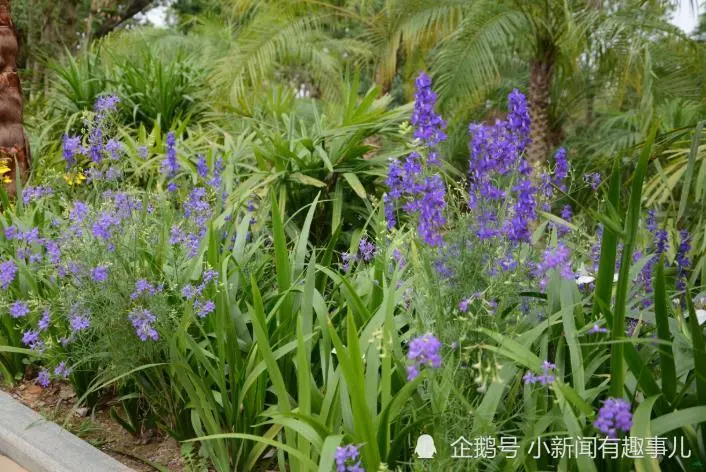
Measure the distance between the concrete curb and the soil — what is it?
0.21 feet

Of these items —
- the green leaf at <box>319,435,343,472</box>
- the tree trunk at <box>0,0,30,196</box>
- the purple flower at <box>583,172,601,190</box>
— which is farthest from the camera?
the tree trunk at <box>0,0,30,196</box>

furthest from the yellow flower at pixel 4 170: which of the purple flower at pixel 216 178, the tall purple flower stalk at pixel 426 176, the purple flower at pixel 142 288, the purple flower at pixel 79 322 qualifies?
the tall purple flower stalk at pixel 426 176

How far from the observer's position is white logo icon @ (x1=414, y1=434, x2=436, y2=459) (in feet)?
6.89

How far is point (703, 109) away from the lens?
28.0ft

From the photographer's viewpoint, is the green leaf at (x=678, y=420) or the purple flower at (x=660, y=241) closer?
the green leaf at (x=678, y=420)

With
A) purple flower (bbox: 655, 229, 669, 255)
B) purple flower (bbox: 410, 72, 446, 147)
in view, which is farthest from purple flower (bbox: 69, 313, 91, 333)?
purple flower (bbox: 655, 229, 669, 255)

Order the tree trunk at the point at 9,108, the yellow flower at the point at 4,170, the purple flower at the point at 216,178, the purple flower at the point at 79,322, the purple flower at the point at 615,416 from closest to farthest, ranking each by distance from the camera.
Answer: the purple flower at the point at 615,416 < the purple flower at the point at 79,322 < the purple flower at the point at 216,178 < the yellow flower at the point at 4,170 < the tree trunk at the point at 9,108

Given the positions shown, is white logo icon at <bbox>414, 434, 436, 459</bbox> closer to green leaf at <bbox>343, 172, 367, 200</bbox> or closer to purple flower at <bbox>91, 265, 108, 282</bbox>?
purple flower at <bbox>91, 265, 108, 282</bbox>

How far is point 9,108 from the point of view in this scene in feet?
18.7

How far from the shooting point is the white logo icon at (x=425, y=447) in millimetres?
2100

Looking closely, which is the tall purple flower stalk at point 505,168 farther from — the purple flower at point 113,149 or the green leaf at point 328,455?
the purple flower at point 113,149

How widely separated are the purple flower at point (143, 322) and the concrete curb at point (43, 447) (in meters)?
0.48

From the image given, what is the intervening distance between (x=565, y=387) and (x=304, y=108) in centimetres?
1273

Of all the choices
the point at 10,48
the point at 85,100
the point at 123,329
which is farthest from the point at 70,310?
the point at 85,100
